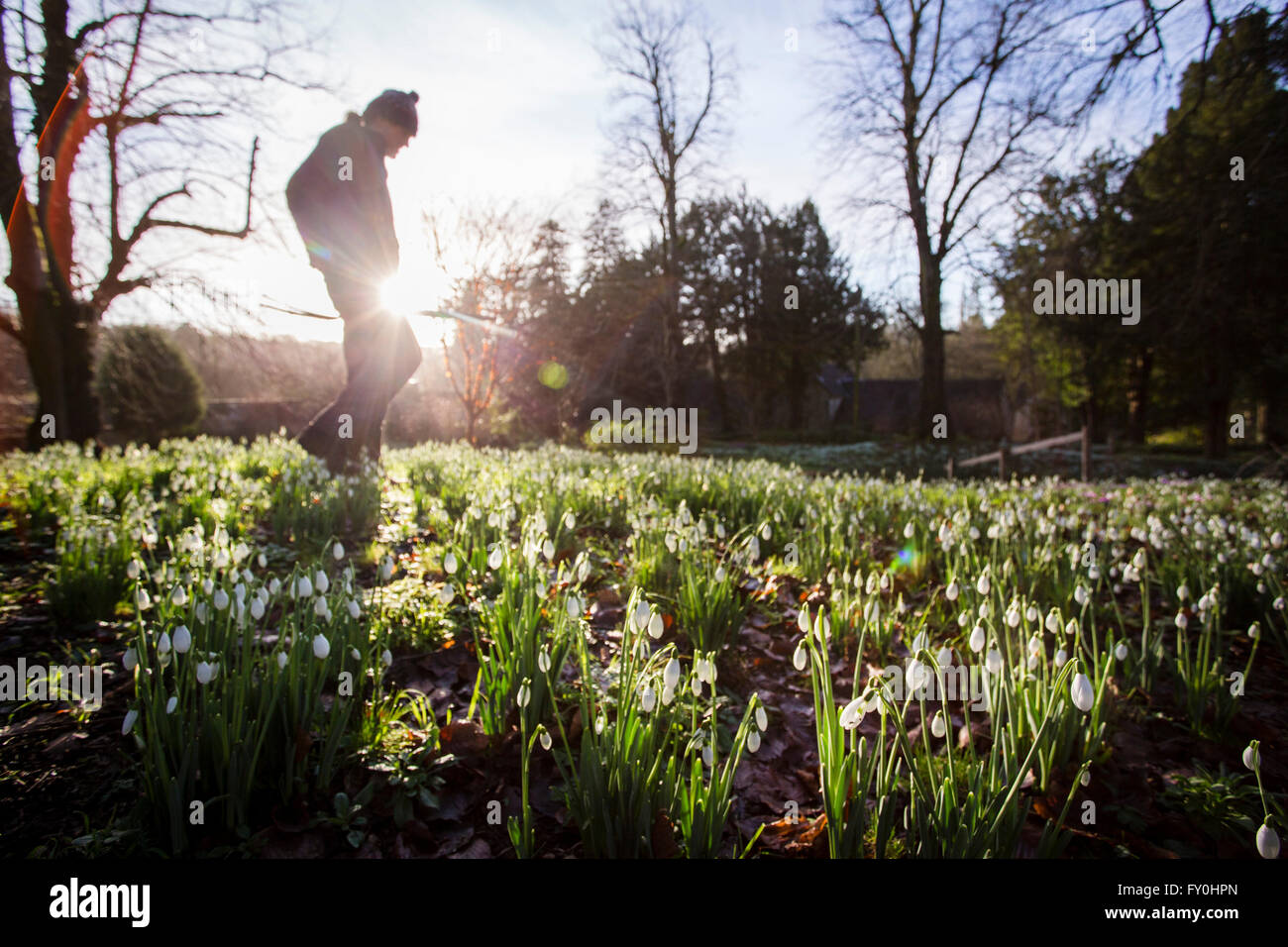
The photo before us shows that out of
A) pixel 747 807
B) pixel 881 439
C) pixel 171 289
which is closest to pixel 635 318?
pixel 881 439

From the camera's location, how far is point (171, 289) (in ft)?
34.2

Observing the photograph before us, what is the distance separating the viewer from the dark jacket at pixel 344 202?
18.2 ft

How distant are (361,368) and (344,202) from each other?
1.52 m

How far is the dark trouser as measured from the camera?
5879mm

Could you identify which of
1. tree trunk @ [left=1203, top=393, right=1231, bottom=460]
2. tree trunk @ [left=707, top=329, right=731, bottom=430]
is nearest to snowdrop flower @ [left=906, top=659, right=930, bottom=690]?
tree trunk @ [left=1203, top=393, right=1231, bottom=460]

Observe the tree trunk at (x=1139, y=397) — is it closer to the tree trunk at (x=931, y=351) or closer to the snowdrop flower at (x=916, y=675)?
the tree trunk at (x=931, y=351)

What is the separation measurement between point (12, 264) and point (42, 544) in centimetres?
553

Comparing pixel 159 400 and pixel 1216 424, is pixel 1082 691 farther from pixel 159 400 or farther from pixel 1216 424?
pixel 1216 424

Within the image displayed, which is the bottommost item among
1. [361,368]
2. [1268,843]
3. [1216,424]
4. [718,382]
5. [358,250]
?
[1268,843]

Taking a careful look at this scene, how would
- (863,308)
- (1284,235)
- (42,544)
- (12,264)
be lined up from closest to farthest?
(42,544)
(12,264)
(1284,235)
(863,308)

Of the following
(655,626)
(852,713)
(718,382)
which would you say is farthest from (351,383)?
(718,382)

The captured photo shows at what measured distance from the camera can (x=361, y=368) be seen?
605cm

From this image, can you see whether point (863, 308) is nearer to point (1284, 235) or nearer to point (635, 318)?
point (635, 318)

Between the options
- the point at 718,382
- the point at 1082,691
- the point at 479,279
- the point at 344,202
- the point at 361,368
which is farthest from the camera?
the point at 718,382
